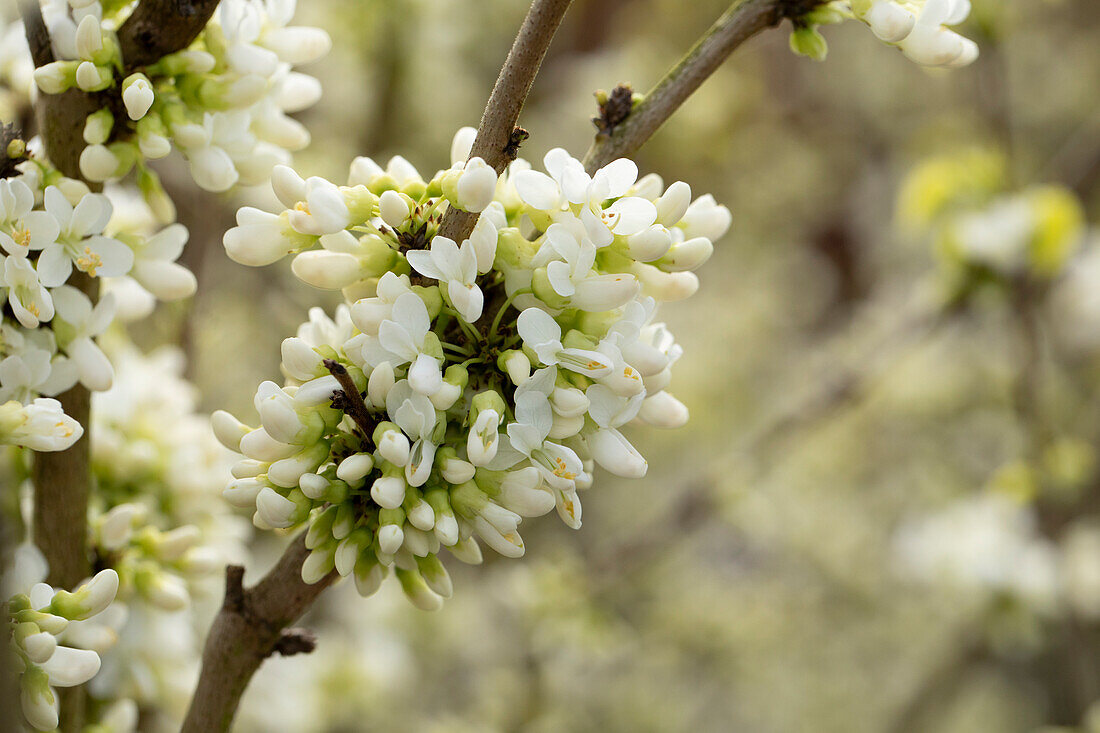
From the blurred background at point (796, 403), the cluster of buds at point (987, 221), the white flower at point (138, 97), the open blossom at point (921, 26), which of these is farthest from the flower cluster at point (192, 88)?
the cluster of buds at point (987, 221)

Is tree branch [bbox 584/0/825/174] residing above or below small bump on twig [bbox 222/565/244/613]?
above

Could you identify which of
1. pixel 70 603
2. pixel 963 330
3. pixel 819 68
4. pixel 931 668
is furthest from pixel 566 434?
pixel 819 68

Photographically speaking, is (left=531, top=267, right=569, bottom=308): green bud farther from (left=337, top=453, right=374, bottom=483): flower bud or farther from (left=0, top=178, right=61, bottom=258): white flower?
(left=0, top=178, right=61, bottom=258): white flower

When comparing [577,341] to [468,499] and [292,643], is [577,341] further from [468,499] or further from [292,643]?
[292,643]

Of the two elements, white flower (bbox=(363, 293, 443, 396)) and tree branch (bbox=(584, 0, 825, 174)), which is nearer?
white flower (bbox=(363, 293, 443, 396))

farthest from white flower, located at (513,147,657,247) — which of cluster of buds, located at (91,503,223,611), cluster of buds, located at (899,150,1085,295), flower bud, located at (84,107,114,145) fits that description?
cluster of buds, located at (899,150,1085,295)

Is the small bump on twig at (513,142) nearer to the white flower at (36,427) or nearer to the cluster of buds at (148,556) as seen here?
the white flower at (36,427)

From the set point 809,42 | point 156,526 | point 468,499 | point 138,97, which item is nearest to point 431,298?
point 468,499
